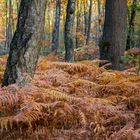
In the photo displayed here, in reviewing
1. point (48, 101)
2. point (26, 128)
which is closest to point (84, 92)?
point (48, 101)

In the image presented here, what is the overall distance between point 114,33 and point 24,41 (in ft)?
15.9

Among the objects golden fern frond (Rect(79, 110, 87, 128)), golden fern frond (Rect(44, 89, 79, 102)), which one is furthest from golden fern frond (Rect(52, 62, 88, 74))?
golden fern frond (Rect(79, 110, 87, 128))

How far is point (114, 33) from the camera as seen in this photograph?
10016 mm

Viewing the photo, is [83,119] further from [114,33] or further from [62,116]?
[114,33]

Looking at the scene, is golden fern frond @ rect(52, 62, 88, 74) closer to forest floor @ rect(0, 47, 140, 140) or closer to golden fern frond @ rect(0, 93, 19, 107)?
forest floor @ rect(0, 47, 140, 140)

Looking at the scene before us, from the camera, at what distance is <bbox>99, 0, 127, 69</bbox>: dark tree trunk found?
9859mm

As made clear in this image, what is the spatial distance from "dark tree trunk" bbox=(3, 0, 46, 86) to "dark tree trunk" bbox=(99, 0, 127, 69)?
4446 millimetres

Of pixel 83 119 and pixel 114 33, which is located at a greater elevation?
pixel 114 33

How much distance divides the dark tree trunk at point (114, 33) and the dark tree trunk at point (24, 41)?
4.45 meters


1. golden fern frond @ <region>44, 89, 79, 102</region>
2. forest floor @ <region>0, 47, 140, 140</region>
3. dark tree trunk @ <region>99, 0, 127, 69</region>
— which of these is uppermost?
dark tree trunk @ <region>99, 0, 127, 69</region>

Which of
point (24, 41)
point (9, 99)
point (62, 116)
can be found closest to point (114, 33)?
point (24, 41)

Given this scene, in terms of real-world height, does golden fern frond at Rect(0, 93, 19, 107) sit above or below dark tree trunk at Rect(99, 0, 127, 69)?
below

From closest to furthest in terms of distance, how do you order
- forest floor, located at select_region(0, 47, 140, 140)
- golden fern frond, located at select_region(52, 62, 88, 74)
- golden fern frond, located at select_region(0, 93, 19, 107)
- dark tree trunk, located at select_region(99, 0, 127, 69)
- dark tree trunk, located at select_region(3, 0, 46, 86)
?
forest floor, located at select_region(0, 47, 140, 140)
golden fern frond, located at select_region(0, 93, 19, 107)
dark tree trunk, located at select_region(3, 0, 46, 86)
golden fern frond, located at select_region(52, 62, 88, 74)
dark tree trunk, located at select_region(99, 0, 127, 69)

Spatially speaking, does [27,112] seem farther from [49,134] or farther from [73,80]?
[73,80]
